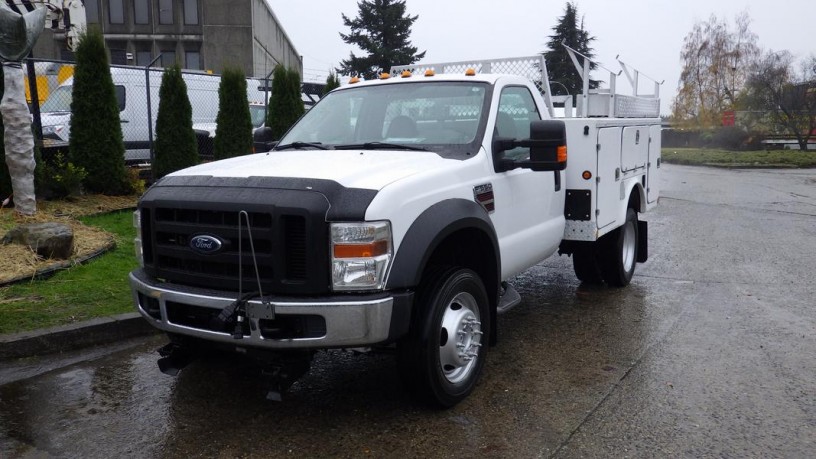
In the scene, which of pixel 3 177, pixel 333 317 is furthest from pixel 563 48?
pixel 333 317

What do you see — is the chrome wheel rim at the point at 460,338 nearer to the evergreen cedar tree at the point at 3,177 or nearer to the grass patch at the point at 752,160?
the evergreen cedar tree at the point at 3,177

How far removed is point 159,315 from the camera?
13.6ft

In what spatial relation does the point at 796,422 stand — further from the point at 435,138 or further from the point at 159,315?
the point at 159,315

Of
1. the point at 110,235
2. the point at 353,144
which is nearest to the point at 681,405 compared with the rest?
the point at 353,144

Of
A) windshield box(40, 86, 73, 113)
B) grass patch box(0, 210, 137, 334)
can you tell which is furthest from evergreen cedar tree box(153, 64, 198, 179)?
grass patch box(0, 210, 137, 334)

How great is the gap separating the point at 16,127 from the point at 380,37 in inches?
1407

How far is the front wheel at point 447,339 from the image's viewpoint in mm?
3971

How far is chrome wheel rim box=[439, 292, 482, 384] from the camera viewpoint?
4.20 meters

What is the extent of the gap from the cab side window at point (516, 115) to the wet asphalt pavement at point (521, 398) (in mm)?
1555

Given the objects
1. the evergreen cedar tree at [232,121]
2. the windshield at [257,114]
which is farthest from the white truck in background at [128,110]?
the evergreen cedar tree at [232,121]

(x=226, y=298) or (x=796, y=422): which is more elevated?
(x=226, y=298)

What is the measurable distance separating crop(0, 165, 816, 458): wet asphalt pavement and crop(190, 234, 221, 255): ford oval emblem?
3.48 ft

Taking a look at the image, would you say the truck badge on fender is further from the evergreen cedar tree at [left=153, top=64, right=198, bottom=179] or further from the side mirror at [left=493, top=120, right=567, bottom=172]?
the evergreen cedar tree at [left=153, top=64, right=198, bottom=179]

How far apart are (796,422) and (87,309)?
211 inches
